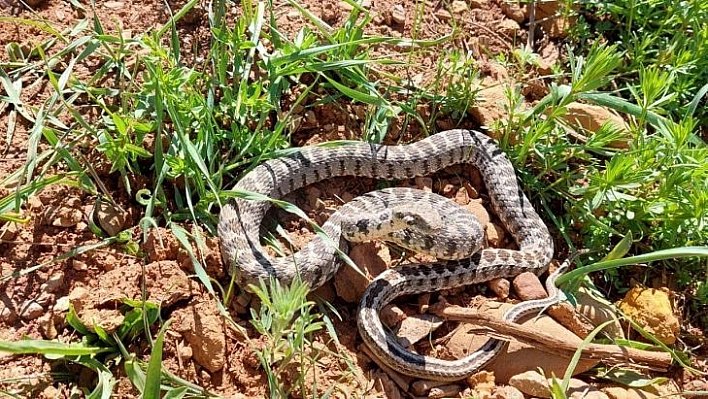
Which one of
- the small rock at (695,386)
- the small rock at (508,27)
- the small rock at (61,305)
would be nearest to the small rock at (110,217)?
the small rock at (61,305)

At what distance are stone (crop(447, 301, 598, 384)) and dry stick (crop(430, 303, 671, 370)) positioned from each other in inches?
2.7

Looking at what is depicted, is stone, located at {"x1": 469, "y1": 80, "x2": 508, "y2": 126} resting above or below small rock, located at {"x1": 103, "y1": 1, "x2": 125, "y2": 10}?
below

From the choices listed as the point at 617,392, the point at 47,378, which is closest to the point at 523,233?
the point at 617,392

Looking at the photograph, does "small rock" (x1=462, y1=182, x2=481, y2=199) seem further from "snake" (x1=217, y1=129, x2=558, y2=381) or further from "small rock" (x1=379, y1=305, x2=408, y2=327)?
"small rock" (x1=379, y1=305, x2=408, y2=327)

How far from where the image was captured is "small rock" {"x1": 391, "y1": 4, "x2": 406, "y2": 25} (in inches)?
289

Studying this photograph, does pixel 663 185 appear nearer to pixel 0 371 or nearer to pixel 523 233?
pixel 523 233

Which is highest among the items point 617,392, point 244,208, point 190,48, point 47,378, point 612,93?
point 190,48

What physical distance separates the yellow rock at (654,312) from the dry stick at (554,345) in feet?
0.71

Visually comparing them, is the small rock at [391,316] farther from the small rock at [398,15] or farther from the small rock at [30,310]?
the small rock at [398,15]

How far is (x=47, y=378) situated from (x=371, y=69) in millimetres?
3787

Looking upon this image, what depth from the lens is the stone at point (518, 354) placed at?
562cm

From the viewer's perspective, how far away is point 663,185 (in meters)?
6.08

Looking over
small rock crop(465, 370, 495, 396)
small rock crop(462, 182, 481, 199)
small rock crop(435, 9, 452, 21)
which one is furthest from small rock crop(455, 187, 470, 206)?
small rock crop(435, 9, 452, 21)

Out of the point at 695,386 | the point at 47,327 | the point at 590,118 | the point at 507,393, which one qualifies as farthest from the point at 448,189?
the point at 47,327
